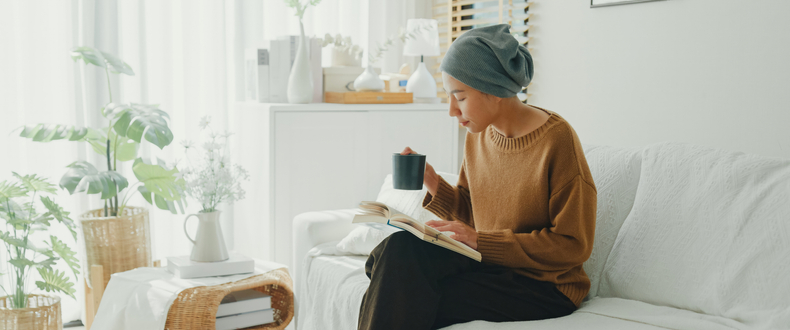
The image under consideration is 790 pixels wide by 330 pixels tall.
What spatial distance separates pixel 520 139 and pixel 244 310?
114 cm

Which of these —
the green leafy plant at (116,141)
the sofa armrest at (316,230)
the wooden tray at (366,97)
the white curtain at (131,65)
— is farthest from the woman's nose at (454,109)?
the white curtain at (131,65)

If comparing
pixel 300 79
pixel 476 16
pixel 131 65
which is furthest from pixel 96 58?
pixel 476 16

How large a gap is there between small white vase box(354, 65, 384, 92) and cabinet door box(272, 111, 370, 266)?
129 millimetres

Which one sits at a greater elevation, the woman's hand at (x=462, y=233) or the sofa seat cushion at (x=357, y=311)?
A: the woman's hand at (x=462, y=233)

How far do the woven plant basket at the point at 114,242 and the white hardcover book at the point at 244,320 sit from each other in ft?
1.59

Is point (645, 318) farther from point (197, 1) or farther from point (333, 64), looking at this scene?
point (197, 1)

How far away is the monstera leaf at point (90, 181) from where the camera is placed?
7.04 feet

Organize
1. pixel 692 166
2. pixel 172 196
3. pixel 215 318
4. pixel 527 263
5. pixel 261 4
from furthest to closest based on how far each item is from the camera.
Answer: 1. pixel 261 4
2. pixel 172 196
3. pixel 215 318
4. pixel 692 166
5. pixel 527 263

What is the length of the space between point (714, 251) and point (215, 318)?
1438 mm

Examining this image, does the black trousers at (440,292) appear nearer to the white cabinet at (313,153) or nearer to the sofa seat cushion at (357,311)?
the sofa seat cushion at (357,311)

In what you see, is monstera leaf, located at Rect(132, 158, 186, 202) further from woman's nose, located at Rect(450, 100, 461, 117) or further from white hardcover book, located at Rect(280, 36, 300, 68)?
woman's nose, located at Rect(450, 100, 461, 117)

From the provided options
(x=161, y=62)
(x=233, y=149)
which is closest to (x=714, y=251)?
(x=233, y=149)

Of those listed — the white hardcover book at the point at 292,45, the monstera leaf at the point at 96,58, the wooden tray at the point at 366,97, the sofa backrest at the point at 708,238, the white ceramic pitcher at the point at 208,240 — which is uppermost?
the white hardcover book at the point at 292,45

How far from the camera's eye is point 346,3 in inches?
127
